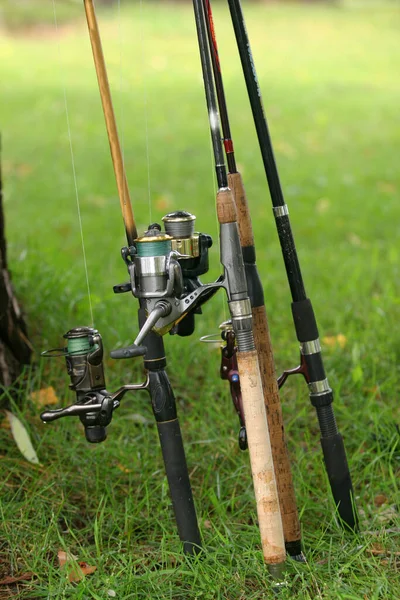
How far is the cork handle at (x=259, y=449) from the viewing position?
207 cm

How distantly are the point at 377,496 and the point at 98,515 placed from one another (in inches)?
35.2

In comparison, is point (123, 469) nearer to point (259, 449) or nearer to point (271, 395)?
point (271, 395)

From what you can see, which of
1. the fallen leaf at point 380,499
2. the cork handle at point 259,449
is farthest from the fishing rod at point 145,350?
the fallen leaf at point 380,499

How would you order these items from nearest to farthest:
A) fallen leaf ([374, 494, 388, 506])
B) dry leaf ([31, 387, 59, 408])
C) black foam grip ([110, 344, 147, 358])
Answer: black foam grip ([110, 344, 147, 358]) < fallen leaf ([374, 494, 388, 506]) < dry leaf ([31, 387, 59, 408])

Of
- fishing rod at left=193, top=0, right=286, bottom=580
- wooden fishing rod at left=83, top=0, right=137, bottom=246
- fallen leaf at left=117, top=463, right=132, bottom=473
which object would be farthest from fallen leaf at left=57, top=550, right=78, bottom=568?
wooden fishing rod at left=83, top=0, right=137, bottom=246

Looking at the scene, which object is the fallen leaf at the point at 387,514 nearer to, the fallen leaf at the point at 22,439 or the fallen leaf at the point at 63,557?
Answer: the fallen leaf at the point at 63,557

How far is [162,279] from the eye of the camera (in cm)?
210

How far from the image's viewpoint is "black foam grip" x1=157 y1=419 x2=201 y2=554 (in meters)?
2.26

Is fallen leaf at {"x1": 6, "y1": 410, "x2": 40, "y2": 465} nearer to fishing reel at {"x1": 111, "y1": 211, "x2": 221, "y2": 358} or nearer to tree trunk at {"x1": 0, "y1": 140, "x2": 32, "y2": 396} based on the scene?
tree trunk at {"x1": 0, "y1": 140, "x2": 32, "y2": 396}

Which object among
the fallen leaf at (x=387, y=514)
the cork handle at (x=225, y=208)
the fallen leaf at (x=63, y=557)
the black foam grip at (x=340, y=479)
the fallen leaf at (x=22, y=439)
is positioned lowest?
the fallen leaf at (x=387, y=514)

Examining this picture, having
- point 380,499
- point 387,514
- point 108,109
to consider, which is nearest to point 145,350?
point 108,109

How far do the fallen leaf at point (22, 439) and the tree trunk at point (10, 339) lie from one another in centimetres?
15

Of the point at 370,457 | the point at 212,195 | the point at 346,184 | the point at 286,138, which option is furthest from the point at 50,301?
the point at 286,138

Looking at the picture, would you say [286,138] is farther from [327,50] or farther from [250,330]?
[250,330]
